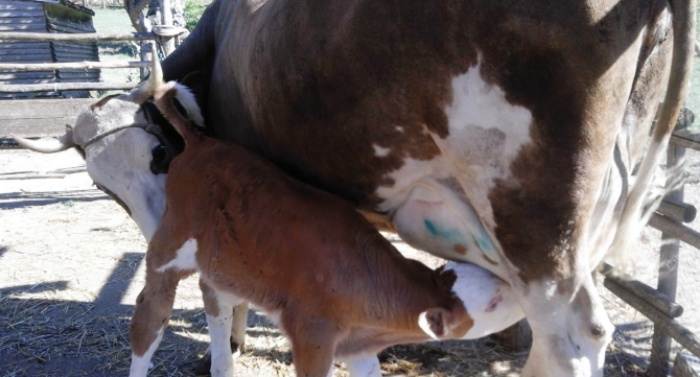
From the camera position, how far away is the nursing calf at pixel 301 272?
247 centimetres

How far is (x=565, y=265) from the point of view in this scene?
2.07 meters

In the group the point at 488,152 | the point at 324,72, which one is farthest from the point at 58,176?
the point at 488,152

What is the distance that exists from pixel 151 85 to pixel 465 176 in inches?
80.2

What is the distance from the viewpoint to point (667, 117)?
2121 mm

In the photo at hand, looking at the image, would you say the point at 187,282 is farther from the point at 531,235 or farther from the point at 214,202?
the point at 531,235

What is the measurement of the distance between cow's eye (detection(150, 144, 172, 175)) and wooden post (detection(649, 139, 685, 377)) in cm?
288

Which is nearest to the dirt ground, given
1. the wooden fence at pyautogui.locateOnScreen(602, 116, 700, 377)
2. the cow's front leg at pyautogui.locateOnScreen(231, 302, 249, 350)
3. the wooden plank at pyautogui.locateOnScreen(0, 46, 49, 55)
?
the cow's front leg at pyautogui.locateOnScreen(231, 302, 249, 350)

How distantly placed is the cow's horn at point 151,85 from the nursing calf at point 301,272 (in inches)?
18.8

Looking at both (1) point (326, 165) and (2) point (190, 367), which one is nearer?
(1) point (326, 165)

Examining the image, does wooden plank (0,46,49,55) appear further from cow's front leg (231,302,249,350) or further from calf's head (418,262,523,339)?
calf's head (418,262,523,339)

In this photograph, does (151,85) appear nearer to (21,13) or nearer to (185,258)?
(185,258)

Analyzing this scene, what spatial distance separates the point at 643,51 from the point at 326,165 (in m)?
1.29

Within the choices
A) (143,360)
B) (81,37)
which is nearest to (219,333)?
(143,360)

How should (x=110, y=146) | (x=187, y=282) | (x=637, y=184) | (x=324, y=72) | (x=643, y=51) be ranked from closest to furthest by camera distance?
(x=643, y=51) → (x=637, y=184) → (x=324, y=72) → (x=110, y=146) → (x=187, y=282)
